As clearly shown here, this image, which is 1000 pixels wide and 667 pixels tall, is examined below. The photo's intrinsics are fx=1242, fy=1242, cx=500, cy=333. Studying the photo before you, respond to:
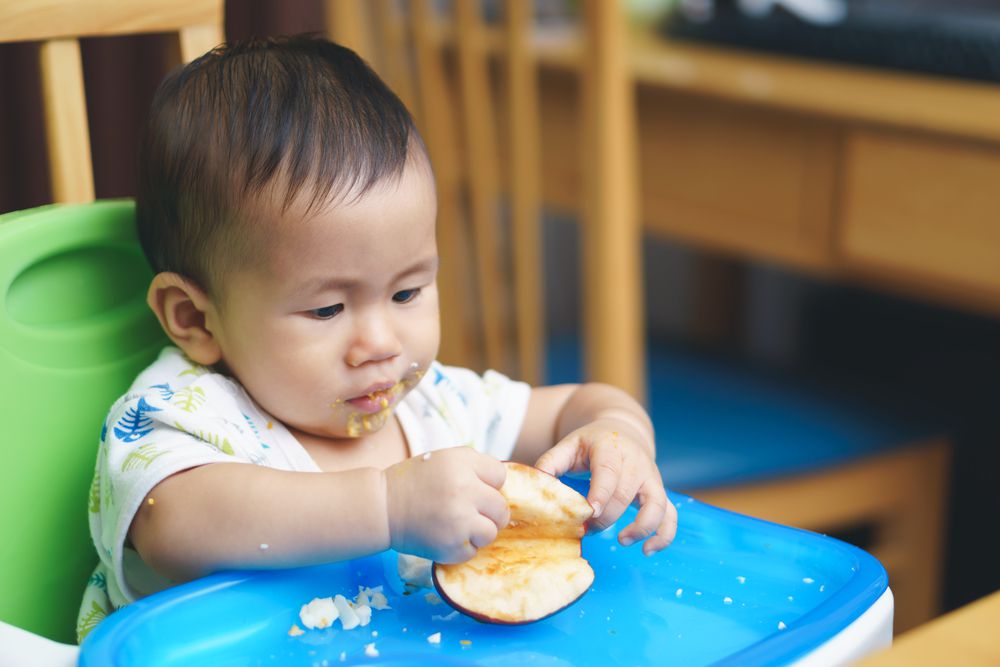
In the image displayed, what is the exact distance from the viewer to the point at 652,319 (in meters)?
2.20

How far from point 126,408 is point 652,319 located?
1650 mm

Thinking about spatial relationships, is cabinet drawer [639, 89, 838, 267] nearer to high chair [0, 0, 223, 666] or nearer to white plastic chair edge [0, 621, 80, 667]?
high chair [0, 0, 223, 666]

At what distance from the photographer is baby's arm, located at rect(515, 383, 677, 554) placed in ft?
1.94

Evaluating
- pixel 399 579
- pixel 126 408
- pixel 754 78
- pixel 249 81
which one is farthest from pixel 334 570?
pixel 754 78

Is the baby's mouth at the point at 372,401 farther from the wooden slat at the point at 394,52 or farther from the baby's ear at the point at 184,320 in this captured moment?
the wooden slat at the point at 394,52

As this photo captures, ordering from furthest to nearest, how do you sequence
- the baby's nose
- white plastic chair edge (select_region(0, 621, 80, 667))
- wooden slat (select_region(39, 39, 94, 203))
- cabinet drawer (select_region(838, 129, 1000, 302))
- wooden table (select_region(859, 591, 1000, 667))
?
cabinet drawer (select_region(838, 129, 1000, 302)) → wooden slat (select_region(39, 39, 94, 203)) → the baby's nose → white plastic chair edge (select_region(0, 621, 80, 667)) → wooden table (select_region(859, 591, 1000, 667))

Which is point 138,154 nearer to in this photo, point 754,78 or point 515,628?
point 515,628

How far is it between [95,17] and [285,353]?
10.1 inches

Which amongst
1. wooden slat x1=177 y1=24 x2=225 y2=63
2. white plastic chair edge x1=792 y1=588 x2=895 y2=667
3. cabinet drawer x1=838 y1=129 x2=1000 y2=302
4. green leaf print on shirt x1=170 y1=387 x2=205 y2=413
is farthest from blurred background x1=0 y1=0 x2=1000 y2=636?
white plastic chair edge x1=792 y1=588 x2=895 y2=667

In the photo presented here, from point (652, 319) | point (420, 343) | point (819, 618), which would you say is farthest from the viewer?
point (652, 319)

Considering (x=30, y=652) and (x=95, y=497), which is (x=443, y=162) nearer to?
(x=95, y=497)

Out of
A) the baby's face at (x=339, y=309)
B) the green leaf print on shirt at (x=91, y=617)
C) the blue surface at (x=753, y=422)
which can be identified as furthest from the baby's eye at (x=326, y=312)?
the blue surface at (x=753, y=422)

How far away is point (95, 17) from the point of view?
72cm

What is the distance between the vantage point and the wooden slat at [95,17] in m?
0.69
